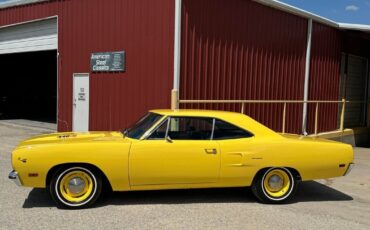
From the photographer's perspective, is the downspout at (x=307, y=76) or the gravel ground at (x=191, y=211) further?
the downspout at (x=307, y=76)

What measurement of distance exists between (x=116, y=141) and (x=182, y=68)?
4.35 m

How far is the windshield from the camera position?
599cm

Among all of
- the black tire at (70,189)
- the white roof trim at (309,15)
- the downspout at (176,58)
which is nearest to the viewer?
the black tire at (70,189)

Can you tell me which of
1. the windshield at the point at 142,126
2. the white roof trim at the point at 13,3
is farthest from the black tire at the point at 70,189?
the white roof trim at the point at 13,3

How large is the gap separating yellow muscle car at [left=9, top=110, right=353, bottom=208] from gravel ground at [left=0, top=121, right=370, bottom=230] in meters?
0.26

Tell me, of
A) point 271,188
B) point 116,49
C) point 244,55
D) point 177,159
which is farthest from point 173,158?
point 244,55

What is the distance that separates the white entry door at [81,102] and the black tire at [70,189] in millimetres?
6372

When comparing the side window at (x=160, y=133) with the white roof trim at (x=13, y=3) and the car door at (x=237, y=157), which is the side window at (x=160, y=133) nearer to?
the car door at (x=237, y=157)

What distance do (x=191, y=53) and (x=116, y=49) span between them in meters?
2.18

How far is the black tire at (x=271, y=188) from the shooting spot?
613 cm

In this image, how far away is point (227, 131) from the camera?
6168 millimetres

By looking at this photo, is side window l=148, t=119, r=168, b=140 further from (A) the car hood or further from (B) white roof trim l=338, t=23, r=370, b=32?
(B) white roof trim l=338, t=23, r=370, b=32

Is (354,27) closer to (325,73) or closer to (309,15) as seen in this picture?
(325,73)

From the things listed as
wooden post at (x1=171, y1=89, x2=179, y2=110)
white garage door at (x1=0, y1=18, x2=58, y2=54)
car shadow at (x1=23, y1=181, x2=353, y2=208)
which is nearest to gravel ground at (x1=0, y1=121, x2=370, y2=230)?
car shadow at (x1=23, y1=181, x2=353, y2=208)
